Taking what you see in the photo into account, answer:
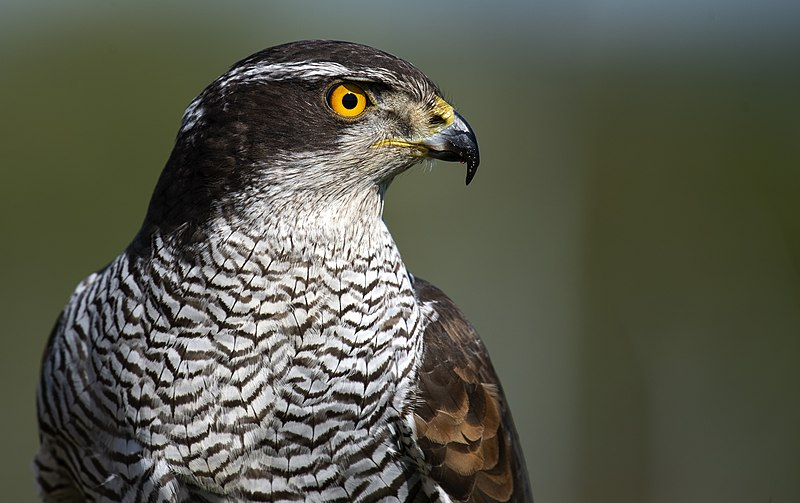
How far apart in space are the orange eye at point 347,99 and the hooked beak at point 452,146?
10.3 inches

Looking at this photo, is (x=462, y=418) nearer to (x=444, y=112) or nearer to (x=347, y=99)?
(x=444, y=112)

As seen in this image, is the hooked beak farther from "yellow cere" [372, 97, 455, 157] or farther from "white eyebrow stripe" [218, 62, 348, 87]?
"white eyebrow stripe" [218, 62, 348, 87]

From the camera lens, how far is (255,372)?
303 cm

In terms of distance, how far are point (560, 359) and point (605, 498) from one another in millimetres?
1310

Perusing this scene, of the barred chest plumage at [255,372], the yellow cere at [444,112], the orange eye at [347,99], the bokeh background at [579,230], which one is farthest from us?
the bokeh background at [579,230]

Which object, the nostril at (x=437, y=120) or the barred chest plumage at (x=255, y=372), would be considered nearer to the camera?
the barred chest plumage at (x=255, y=372)

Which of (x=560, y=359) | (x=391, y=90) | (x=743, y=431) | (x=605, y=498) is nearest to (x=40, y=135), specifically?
(x=560, y=359)

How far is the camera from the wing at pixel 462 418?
10.8 feet

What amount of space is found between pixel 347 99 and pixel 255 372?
3.28 feet

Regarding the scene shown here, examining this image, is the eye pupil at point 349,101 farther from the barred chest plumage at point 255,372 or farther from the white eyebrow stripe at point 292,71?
the barred chest plumage at point 255,372

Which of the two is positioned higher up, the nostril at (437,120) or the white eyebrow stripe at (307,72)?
the white eyebrow stripe at (307,72)

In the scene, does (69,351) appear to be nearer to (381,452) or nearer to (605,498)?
(381,452)

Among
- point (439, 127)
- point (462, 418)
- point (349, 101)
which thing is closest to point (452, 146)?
point (439, 127)

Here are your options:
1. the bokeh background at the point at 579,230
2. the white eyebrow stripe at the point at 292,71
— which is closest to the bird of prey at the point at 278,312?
the white eyebrow stripe at the point at 292,71
